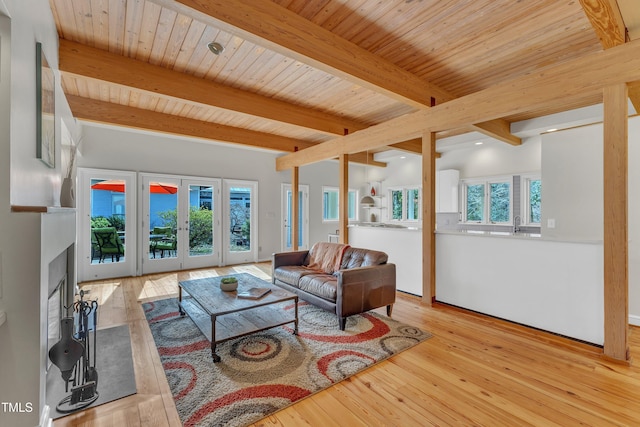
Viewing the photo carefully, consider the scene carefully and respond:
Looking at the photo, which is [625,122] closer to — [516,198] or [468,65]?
[468,65]

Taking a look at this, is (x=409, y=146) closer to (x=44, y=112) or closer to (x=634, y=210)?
(x=634, y=210)

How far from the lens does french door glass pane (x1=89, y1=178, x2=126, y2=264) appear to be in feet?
17.2

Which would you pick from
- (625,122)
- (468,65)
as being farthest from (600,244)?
(468,65)

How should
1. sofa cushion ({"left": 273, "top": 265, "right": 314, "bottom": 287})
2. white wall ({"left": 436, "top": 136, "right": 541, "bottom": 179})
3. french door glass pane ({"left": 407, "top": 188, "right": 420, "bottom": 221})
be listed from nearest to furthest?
sofa cushion ({"left": 273, "top": 265, "right": 314, "bottom": 287})
white wall ({"left": 436, "top": 136, "right": 541, "bottom": 179})
french door glass pane ({"left": 407, "top": 188, "right": 420, "bottom": 221})

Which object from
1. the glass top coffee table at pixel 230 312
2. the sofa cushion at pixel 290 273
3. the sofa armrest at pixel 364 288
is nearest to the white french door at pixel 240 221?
the sofa cushion at pixel 290 273

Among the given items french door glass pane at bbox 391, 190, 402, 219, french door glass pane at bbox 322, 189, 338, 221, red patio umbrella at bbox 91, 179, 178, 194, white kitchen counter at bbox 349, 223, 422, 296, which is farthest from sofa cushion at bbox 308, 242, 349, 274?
french door glass pane at bbox 391, 190, 402, 219

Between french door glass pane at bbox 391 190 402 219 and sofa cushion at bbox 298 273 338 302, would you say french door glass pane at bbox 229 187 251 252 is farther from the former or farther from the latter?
french door glass pane at bbox 391 190 402 219

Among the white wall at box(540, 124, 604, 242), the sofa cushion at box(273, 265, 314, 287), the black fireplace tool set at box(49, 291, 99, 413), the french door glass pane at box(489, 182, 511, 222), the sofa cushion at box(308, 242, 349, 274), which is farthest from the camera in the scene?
the french door glass pane at box(489, 182, 511, 222)

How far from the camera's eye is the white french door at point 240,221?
6.68m

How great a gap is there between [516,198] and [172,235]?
723 cm

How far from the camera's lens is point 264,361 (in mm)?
2441

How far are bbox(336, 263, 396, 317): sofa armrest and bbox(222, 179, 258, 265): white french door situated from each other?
4260mm

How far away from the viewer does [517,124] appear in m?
4.95

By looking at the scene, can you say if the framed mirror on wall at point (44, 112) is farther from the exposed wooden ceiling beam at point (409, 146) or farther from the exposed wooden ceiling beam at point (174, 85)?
the exposed wooden ceiling beam at point (409, 146)
